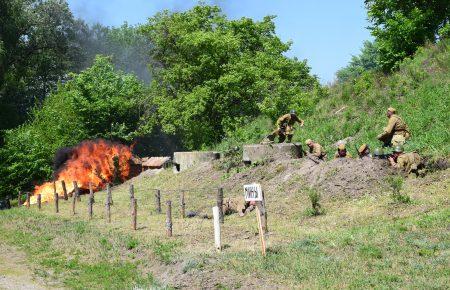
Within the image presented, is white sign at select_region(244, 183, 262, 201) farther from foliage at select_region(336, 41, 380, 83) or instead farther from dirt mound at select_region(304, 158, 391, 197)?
foliage at select_region(336, 41, 380, 83)

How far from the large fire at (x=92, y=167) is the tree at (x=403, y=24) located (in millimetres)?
19654

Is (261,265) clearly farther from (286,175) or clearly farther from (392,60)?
(392,60)

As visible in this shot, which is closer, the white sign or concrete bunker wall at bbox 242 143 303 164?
the white sign

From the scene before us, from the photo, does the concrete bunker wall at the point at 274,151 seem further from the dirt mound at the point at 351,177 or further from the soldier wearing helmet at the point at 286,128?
the dirt mound at the point at 351,177

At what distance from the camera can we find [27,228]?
24.9m

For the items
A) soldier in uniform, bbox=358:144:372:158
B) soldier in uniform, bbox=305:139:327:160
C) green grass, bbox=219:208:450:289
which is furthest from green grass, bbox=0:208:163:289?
soldier in uniform, bbox=358:144:372:158

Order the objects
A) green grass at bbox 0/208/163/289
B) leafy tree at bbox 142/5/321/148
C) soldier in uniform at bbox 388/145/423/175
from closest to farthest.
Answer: green grass at bbox 0/208/163/289 → soldier in uniform at bbox 388/145/423/175 → leafy tree at bbox 142/5/321/148

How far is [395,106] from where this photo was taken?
2908 centimetres

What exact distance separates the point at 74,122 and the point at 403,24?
27.7m

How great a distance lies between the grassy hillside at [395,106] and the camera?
79.1 ft

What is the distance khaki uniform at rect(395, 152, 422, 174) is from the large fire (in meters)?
24.5

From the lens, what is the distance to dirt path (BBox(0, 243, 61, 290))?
46.4ft

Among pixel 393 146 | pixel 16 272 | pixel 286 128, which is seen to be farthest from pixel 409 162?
pixel 16 272

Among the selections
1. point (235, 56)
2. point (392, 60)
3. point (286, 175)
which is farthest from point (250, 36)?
point (286, 175)
